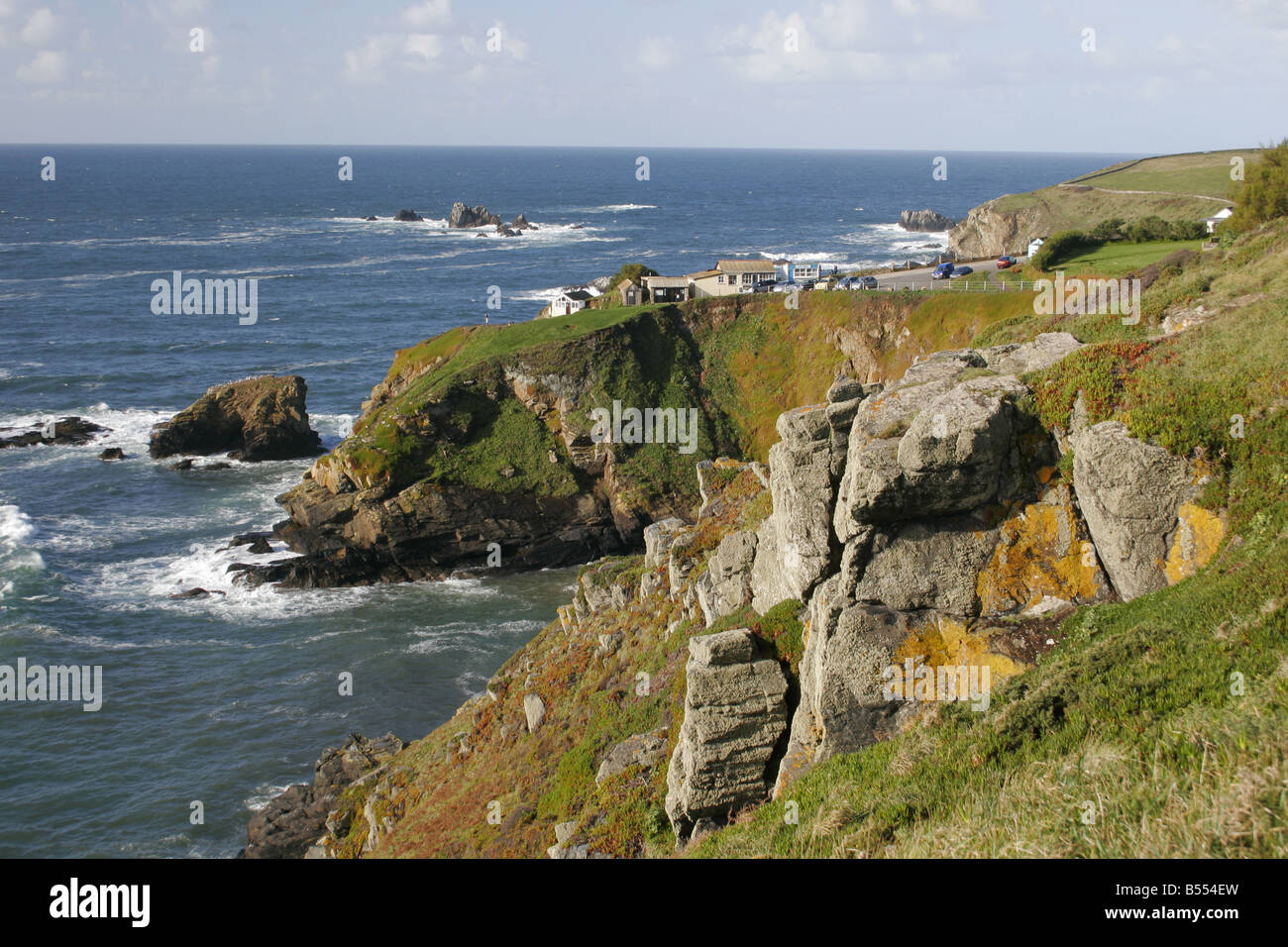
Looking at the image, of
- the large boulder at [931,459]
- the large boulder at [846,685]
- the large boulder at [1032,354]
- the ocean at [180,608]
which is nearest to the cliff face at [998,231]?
the ocean at [180,608]

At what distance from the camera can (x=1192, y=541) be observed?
53.3ft

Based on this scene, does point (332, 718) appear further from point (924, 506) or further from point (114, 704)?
point (924, 506)

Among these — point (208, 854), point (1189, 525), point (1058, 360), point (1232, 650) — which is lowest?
point (208, 854)

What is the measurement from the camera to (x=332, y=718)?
137 feet

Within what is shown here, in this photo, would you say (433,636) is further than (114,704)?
Yes

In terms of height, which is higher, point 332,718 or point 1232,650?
point 1232,650

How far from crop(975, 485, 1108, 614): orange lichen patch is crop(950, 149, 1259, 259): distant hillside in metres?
77.5

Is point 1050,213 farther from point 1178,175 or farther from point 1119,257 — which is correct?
point 1119,257

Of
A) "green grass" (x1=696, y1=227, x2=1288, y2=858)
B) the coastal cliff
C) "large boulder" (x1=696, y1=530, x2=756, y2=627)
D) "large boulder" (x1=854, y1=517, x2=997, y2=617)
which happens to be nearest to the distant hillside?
the coastal cliff

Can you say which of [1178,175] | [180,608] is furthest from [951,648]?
[1178,175]

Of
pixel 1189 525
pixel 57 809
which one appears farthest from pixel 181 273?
pixel 1189 525

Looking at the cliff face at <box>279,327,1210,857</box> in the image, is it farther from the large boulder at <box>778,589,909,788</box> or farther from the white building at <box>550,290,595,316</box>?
the white building at <box>550,290,595,316</box>

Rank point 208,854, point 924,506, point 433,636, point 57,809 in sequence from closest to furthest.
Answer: point 924,506 → point 208,854 → point 57,809 → point 433,636
